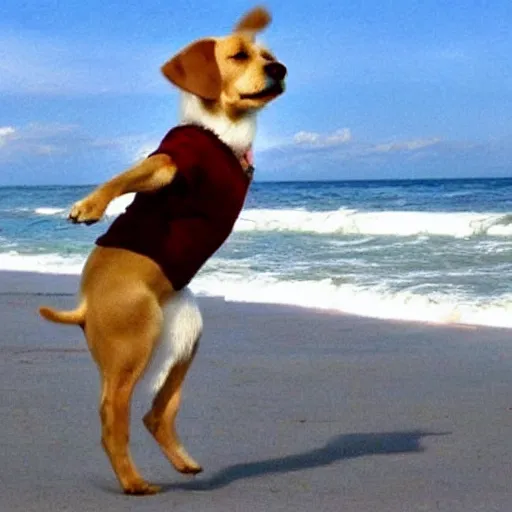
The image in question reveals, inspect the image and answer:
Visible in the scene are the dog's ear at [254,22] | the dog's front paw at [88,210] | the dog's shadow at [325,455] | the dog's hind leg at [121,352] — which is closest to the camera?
the dog's front paw at [88,210]

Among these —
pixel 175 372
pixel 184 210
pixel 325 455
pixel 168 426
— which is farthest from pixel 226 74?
pixel 325 455

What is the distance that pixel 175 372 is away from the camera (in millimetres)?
3748

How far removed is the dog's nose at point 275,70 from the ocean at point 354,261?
140 cm

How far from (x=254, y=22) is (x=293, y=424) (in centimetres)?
183

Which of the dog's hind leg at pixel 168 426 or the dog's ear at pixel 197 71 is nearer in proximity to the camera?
the dog's ear at pixel 197 71

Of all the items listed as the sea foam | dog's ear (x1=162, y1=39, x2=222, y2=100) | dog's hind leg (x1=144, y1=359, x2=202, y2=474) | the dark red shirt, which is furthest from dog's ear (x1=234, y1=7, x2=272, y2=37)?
the sea foam

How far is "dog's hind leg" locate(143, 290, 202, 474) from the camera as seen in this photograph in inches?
143

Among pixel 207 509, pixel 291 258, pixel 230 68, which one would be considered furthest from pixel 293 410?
pixel 291 258

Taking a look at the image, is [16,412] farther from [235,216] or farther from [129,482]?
[235,216]

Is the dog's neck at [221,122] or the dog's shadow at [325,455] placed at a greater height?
the dog's neck at [221,122]

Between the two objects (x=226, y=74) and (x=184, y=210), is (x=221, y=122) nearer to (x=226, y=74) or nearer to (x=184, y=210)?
(x=226, y=74)

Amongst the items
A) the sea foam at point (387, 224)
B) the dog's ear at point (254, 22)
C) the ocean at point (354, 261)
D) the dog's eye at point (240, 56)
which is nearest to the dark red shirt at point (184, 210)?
the dog's eye at point (240, 56)

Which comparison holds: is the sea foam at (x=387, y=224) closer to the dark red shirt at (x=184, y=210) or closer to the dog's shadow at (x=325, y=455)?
the dog's shadow at (x=325, y=455)

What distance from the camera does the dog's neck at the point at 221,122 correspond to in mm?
3627
